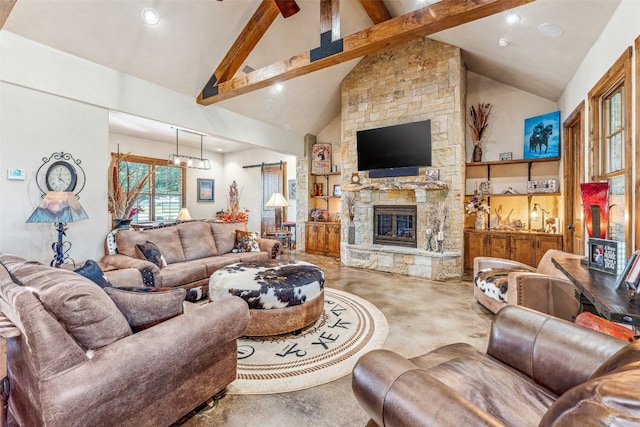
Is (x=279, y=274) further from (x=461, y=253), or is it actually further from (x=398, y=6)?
(x=398, y=6)

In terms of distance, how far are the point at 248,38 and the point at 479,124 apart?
4.06 metres

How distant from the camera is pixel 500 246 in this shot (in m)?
4.73

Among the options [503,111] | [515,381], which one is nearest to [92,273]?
[515,381]

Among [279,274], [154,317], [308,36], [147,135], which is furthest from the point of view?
[147,135]

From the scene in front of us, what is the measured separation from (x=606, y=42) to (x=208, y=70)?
4620 millimetres

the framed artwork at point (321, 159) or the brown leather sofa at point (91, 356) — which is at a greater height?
the framed artwork at point (321, 159)

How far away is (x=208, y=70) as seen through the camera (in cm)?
440

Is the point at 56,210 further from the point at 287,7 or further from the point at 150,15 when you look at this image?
the point at 287,7

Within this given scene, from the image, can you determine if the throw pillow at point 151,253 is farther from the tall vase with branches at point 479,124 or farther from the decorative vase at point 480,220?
the tall vase with branches at point 479,124

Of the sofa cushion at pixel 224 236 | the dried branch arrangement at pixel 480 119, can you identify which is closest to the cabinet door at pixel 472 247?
the dried branch arrangement at pixel 480 119

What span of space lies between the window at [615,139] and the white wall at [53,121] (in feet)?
16.6

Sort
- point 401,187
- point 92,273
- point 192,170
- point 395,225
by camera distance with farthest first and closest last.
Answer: point 192,170 < point 395,225 < point 401,187 < point 92,273

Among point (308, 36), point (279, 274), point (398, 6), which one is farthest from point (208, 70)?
point (279, 274)

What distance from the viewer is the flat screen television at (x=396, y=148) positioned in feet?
16.8
